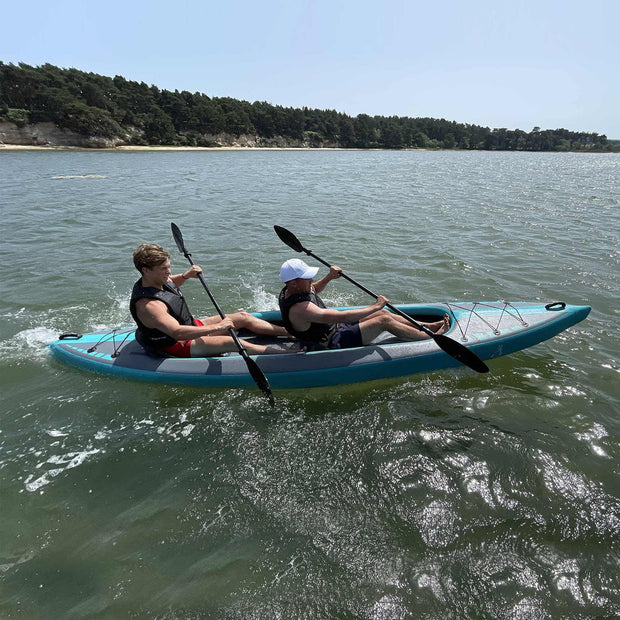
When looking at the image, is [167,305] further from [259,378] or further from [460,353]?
[460,353]

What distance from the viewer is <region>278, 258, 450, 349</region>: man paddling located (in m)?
4.29

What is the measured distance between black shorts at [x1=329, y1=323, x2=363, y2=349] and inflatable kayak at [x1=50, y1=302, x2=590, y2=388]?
0.21 metres

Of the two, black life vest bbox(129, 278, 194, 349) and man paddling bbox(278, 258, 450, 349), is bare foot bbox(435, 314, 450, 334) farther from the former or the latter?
black life vest bbox(129, 278, 194, 349)

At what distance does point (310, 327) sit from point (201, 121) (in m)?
81.9

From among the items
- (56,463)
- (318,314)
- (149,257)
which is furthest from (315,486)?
(149,257)

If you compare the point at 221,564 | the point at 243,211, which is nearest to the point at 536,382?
the point at 221,564

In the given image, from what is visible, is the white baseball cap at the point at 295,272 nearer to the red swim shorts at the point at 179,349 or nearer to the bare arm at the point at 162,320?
the bare arm at the point at 162,320

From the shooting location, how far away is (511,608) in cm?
250

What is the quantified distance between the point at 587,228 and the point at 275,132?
89.4 metres

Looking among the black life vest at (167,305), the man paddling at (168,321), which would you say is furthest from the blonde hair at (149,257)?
the black life vest at (167,305)

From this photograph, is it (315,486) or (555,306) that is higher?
(555,306)

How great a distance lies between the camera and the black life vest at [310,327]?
14.3 feet

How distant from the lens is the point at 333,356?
463 cm

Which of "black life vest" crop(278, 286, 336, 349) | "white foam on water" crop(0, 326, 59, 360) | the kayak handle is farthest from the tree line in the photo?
the kayak handle
